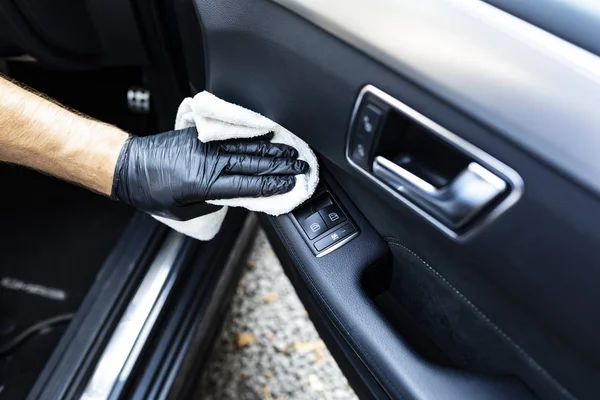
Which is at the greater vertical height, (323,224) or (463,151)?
(323,224)

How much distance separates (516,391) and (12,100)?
0.76 m

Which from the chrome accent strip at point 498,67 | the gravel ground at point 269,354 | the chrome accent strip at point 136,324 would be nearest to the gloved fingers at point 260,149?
the chrome accent strip at point 498,67

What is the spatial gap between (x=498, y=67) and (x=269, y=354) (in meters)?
0.93

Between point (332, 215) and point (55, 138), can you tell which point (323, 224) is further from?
point (55, 138)

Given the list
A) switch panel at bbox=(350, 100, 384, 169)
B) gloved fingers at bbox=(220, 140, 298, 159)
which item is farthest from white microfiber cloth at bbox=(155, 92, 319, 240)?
switch panel at bbox=(350, 100, 384, 169)

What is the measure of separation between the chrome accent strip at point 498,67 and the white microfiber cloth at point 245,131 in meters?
0.20

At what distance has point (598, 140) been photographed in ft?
1.52

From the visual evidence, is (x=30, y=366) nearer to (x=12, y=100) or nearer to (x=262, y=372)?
(x=262, y=372)

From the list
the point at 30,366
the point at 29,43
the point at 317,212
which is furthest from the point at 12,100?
the point at 30,366

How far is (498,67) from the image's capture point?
0.50 metres

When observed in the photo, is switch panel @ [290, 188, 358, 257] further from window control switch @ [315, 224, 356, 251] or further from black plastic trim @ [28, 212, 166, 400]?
black plastic trim @ [28, 212, 166, 400]

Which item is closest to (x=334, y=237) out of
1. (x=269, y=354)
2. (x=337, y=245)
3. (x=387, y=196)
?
(x=337, y=245)

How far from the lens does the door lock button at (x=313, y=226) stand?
756 millimetres

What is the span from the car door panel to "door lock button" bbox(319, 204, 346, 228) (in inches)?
0.6
